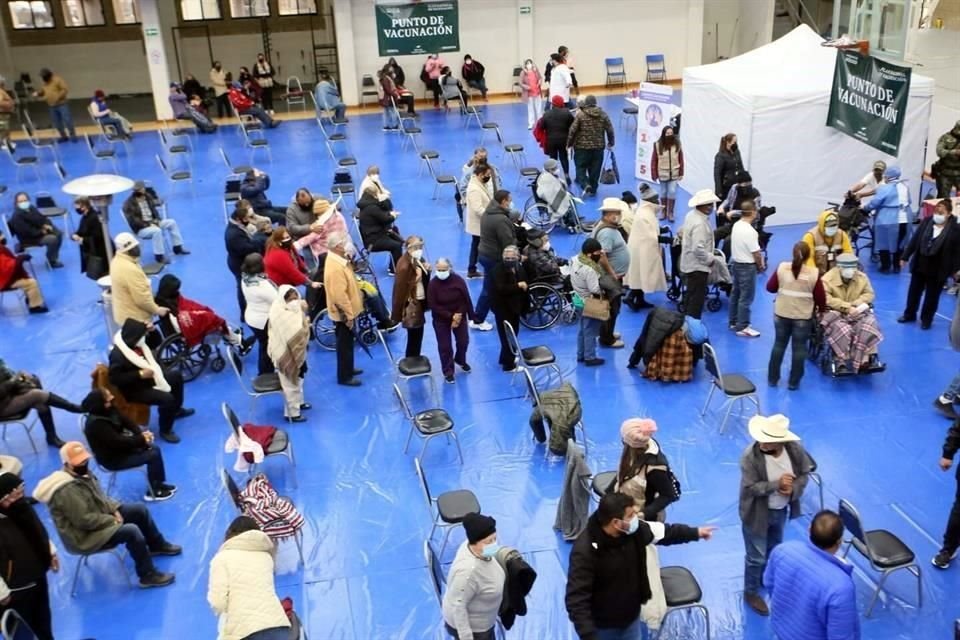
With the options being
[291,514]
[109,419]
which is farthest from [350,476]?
[109,419]

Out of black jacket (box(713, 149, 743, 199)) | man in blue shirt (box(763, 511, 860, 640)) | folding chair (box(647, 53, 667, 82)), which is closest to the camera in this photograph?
man in blue shirt (box(763, 511, 860, 640))

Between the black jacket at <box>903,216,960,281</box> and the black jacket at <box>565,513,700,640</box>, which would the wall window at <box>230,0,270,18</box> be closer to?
the black jacket at <box>903,216,960,281</box>

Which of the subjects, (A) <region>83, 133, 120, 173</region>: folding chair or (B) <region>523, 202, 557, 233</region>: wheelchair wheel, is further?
(A) <region>83, 133, 120, 173</region>: folding chair

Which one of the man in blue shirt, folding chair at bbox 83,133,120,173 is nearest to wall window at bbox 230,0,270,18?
folding chair at bbox 83,133,120,173

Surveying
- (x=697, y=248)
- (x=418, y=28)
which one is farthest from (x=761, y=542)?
(x=418, y=28)

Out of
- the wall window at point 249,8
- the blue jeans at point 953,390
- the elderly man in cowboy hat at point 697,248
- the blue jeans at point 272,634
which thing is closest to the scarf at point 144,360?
the blue jeans at point 272,634

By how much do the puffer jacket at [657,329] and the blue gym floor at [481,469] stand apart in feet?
1.13

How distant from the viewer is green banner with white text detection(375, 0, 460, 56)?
21.7 meters

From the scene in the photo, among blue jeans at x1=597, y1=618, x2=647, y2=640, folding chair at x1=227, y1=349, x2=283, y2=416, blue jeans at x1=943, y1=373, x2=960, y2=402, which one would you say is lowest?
blue jeans at x1=943, y1=373, x2=960, y2=402

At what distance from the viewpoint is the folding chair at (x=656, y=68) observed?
24141 millimetres

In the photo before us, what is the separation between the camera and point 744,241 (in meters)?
9.45

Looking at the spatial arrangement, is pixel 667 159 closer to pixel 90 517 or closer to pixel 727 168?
pixel 727 168

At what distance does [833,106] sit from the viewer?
41.5 feet

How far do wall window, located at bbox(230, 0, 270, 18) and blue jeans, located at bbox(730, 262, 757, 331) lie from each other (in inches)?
760
